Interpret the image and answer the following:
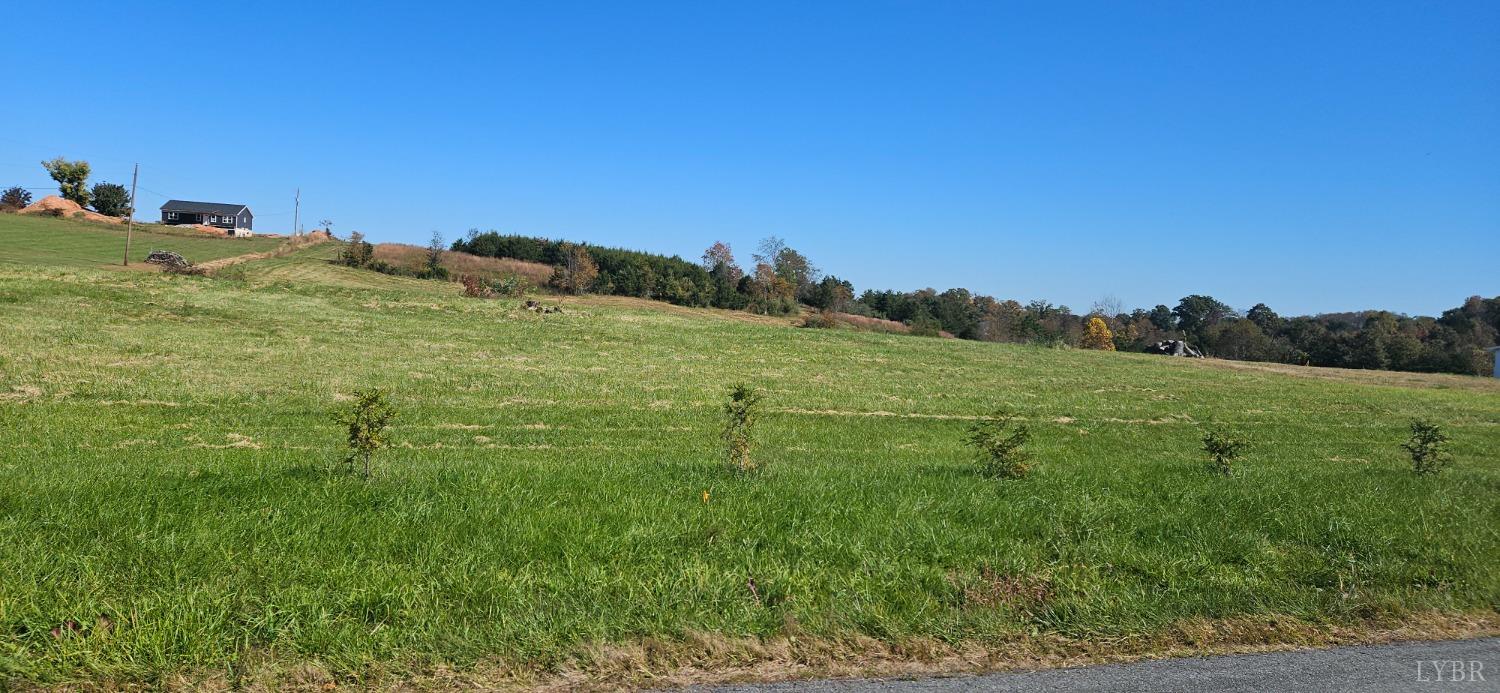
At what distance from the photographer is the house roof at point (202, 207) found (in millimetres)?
100125

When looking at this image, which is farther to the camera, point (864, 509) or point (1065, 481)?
point (1065, 481)

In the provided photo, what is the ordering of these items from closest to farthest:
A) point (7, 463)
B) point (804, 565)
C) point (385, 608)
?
1. point (385, 608)
2. point (804, 565)
3. point (7, 463)

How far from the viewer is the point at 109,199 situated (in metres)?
92.6

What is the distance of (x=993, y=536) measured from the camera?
539 centimetres

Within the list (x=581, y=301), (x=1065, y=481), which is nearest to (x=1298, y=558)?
(x=1065, y=481)

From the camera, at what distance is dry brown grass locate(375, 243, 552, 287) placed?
64.6 metres

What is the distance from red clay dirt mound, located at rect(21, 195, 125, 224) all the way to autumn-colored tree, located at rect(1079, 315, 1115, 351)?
97402mm

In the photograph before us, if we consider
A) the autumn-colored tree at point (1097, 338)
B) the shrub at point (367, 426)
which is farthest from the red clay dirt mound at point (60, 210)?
the autumn-colored tree at point (1097, 338)

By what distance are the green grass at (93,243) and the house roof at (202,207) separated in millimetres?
24270

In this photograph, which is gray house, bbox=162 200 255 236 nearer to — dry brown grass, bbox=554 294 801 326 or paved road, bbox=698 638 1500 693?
dry brown grass, bbox=554 294 801 326

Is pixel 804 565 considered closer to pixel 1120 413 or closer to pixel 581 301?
pixel 1120 413

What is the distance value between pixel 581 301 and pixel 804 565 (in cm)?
5077

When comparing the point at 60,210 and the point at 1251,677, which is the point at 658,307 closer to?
the point at 1251,677

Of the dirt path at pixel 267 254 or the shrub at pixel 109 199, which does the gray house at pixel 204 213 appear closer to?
the shrub at pixel 109 199
